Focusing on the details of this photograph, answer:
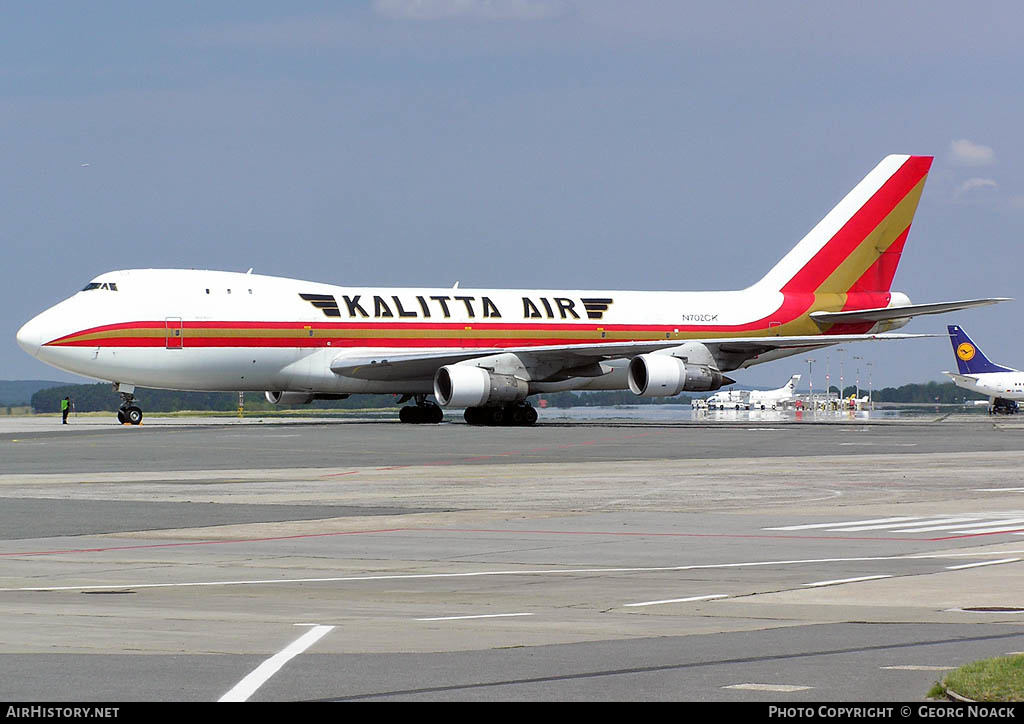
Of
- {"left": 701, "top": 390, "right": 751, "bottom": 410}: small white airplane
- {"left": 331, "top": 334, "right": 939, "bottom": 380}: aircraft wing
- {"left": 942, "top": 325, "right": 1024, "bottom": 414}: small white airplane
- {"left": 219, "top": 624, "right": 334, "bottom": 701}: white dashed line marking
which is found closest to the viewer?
{"left": 219, "top": 624, "right": 334, "bottom": 701}: white dashed line marking

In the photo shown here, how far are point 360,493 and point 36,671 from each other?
16.2 metres

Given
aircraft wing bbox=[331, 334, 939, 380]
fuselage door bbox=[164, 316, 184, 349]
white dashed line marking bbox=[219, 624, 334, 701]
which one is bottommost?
white dashed line marking bbox=[219, 624, 334, 701]

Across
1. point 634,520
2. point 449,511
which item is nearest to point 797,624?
point 634,520

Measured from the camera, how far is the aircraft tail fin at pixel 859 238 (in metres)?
64.3

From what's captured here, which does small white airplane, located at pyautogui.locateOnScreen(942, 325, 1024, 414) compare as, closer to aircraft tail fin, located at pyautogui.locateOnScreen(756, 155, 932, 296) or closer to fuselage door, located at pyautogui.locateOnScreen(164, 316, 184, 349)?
aircraft tail fin, located at pyautogui.locateOnScreen(756, 155, 932, 296)

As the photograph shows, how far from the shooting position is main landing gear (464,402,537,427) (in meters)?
56.0

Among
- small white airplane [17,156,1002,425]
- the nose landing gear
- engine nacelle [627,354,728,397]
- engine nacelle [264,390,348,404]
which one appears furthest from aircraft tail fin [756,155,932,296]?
the nose landing gear

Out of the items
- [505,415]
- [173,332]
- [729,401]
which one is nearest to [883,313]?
[505,415]

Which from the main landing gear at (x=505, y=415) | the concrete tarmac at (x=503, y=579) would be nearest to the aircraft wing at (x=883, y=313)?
the main landing gear at (x=505, y=415)

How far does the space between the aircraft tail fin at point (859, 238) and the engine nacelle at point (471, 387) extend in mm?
16070

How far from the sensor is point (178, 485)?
88.6ft

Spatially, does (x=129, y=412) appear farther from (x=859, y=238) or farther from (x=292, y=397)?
(x=859, y=238)

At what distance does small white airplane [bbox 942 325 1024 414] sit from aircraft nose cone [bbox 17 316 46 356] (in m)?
83.0

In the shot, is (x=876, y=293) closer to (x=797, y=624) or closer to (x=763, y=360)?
(x=763, y=360)
